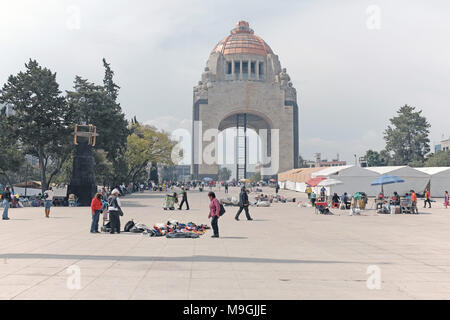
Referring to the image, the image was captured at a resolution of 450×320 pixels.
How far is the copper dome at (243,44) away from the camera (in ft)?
328

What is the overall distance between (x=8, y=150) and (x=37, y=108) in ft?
23.8

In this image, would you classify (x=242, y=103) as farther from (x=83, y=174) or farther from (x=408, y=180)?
→ (x=83, y=174)

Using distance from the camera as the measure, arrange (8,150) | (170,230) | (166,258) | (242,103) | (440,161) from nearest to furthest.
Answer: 1. (166,258)
2. (170,230)
3. (8,150)
4. (440,161)
5. (242,103)

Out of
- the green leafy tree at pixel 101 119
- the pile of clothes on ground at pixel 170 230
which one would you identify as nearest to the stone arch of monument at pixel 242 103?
the green leafy tree at pixel 101 119

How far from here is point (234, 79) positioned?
95.9 meters

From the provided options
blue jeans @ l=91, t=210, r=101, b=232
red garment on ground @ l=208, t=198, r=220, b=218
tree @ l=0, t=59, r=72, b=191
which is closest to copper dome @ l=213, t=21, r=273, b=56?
tree @ l=0, t=59, r=72, b=191

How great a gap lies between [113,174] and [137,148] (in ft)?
26.9

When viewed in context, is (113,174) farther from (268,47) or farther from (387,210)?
(268,47)

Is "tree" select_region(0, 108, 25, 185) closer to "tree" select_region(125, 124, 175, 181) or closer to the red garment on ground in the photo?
"tree" select_region(125, 124, 175, 181)

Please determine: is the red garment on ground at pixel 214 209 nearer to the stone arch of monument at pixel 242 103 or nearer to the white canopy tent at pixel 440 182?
the white canopy tent at pixel 440 182

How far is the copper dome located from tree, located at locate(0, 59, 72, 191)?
70569 mm

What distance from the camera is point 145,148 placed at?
178ft

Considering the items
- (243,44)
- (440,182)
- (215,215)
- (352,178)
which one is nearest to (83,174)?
(215,215)

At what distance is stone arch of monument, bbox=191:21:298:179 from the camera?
300 ft
